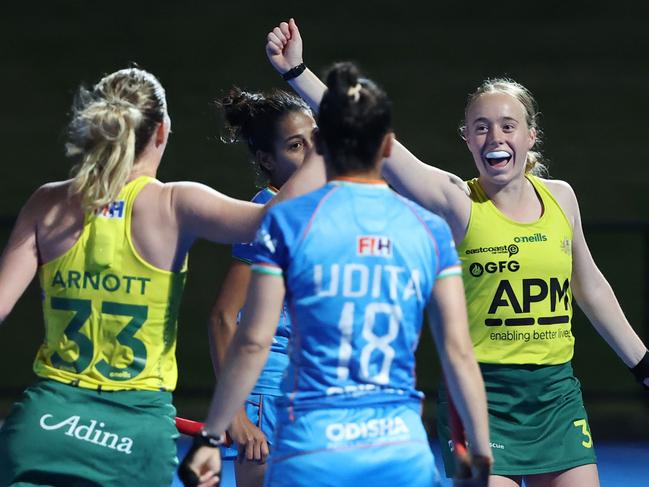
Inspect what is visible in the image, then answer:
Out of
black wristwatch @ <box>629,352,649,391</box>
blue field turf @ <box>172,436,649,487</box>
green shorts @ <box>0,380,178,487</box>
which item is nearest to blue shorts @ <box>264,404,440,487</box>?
green shorts @ <box>0,380,178,487</box>

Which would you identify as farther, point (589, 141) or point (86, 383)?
point (589, 141)

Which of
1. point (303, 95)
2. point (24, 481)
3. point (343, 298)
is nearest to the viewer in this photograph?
point (343, 298)

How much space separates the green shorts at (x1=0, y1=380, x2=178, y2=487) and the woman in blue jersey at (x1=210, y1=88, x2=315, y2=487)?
0.83 metres

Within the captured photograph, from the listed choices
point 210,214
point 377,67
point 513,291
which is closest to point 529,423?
point 513,291

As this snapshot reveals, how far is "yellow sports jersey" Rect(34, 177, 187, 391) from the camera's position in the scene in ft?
10.3

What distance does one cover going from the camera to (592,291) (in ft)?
14.3

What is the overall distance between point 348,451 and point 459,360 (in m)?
0.34

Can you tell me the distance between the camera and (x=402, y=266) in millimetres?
2842

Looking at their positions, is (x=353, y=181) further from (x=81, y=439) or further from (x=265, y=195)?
(x=265, y=195)

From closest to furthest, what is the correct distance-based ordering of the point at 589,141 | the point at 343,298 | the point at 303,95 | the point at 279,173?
the point at 343,298, the point at 303,95, the point at 279,173, the point at 589,141

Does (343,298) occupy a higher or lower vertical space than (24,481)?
higher

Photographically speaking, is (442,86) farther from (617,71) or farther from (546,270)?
(546,270)

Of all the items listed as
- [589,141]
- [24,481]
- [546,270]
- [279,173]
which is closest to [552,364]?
[546,270]

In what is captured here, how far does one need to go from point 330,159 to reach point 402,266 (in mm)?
296
